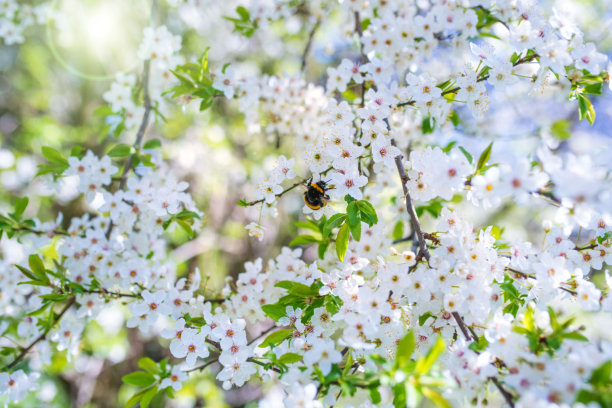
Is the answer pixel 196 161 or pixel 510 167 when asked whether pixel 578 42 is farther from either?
pixel 196 161

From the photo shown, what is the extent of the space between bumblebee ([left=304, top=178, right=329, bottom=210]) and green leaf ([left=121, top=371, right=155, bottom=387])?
0.99m

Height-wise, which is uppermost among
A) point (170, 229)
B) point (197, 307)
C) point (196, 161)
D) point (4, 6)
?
point (4, 6)

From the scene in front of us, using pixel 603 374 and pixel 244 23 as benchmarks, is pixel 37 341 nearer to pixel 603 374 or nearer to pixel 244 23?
pixel 244 23

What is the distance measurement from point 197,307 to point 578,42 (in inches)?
83.4

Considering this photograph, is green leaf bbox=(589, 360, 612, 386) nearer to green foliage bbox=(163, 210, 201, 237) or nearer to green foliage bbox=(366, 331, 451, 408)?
green foliage bbox=(366, 331, 451, 408)

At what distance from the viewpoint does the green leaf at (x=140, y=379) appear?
5.47 feet

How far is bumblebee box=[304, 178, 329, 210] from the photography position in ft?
5.33

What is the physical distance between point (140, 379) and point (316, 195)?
3.52 feet

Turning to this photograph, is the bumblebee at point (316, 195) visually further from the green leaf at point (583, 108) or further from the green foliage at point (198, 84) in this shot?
the green leaf at point (583, 108)

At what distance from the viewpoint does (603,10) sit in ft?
14.0

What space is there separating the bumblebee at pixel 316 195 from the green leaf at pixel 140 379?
99 cm

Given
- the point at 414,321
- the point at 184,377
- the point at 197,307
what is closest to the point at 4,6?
the point at 197,307

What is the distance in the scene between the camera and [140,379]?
1.68 metres

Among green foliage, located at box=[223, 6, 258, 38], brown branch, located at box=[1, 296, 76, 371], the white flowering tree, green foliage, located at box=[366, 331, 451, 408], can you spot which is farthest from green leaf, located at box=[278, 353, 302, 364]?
green foliage, located at box=[223, 6, 258, 38]
